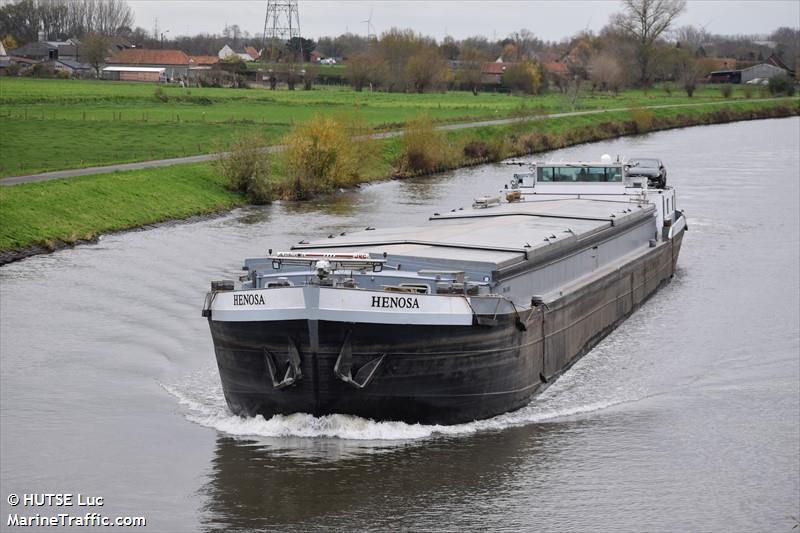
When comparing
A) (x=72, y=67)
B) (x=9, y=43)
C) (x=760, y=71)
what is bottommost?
(x=760, y=71)

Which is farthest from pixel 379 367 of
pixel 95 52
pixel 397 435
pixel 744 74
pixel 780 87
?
pixel 744 74

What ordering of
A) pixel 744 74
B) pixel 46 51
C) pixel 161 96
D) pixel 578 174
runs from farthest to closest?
pixel 744 74 < pixel 46 51 < pixel 161 96 < pixel 578 174

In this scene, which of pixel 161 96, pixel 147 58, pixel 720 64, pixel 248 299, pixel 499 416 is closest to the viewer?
pixel 248 299

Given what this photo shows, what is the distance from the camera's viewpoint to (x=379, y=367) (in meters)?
18.2

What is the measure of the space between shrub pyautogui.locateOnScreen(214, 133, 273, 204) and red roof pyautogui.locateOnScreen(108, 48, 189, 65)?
333 ft

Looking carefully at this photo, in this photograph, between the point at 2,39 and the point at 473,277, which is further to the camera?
the point at 2,39

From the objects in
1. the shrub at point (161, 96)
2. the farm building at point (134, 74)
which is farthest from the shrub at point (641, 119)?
the farm building at point (134, 74)

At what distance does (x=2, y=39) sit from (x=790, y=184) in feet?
445

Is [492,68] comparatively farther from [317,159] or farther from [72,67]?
[317,159]

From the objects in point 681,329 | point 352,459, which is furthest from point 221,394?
point 681,329

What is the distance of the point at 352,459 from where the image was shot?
18078 millimetres

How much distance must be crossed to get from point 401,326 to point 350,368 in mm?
984

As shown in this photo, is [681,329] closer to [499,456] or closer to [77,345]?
[499,456]

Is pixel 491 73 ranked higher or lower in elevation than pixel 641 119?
higher
